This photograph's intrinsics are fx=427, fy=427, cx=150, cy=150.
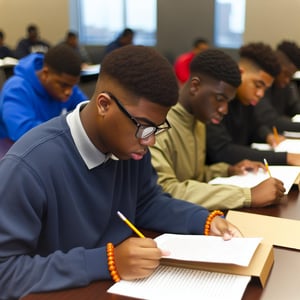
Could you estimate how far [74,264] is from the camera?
33.8 inches

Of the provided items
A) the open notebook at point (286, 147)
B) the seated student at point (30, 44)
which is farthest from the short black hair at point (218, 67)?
the seated student at point (30, 44)

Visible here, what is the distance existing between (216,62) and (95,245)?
0.88 m

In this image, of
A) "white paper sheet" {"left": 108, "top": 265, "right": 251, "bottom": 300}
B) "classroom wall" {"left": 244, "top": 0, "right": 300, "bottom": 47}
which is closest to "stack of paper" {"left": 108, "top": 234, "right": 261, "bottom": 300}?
"white paper sheet" {"left": 108, "top": 265, "right": 251, "bottom": 300}

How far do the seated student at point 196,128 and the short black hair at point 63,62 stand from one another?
3.03 ft

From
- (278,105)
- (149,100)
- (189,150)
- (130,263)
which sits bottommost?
(278,105)

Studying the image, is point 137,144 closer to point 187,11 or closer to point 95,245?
point 95,245

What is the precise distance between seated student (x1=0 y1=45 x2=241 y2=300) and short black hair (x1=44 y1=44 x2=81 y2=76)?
1418 mm

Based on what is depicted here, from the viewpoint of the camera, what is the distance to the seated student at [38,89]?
2357 millimetres

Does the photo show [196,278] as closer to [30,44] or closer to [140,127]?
[140,127]

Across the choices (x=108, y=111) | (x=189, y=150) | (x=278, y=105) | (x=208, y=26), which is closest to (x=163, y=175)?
(x=189, y=150)

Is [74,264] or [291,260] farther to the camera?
[291,260]

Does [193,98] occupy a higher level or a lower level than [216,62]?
lower

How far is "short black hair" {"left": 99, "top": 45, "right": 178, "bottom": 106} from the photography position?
904mm

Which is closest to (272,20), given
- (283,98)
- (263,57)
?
(283,98)
